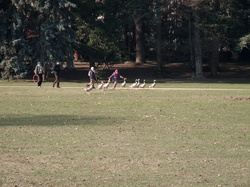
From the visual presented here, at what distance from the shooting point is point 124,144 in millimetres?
16297

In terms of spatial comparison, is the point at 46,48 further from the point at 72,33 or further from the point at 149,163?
the point at 149,163

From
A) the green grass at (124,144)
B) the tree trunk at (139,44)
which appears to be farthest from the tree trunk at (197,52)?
the green grass at (124,144)

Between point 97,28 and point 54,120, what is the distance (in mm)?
36273

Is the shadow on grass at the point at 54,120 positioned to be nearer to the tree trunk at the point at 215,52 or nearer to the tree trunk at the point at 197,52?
the tree trunk at the point at 197,52

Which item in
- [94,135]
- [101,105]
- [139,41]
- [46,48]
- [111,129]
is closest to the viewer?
[94,135]

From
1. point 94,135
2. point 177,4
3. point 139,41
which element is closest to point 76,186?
point 94,135

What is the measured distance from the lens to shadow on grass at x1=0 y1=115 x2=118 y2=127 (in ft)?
69.6

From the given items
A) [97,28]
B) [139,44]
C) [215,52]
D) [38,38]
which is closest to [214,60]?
[215,52]

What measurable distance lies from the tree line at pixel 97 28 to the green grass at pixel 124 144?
83.0 ft

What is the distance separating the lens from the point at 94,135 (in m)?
18.1

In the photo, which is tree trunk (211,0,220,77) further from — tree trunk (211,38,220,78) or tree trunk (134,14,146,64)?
tree trunk (134,14,146,64)

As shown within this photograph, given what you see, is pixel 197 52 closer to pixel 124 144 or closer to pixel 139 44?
pixel 139 44

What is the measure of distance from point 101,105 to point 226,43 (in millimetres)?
30073

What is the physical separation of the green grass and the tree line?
83.0 ft
